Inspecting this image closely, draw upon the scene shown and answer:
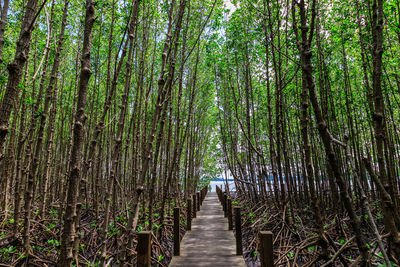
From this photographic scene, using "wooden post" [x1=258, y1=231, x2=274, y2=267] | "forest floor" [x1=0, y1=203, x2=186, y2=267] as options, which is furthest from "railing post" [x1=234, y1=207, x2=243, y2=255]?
"wooden post" [x1=258, y1=231, x2=274, y2=267]

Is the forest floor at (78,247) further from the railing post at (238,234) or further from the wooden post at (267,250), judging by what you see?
the wooden post at (267,250)

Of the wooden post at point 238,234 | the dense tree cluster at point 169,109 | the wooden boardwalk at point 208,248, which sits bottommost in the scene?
the wooden boardwalk at point 208,248

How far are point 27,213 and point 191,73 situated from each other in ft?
20.6

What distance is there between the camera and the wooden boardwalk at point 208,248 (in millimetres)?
3666

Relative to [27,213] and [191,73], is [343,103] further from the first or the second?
[27,213]

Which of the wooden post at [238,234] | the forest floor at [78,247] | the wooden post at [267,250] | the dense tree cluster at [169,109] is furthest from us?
the wooden post at [238,234]

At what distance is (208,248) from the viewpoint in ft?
14.2

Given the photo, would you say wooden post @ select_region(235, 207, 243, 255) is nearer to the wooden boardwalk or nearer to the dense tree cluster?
the wooden boardwalk

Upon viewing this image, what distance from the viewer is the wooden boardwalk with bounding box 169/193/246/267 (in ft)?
12.0

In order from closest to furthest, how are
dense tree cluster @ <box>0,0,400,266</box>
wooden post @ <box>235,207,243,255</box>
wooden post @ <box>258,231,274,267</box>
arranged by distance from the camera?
dense tree cluster @ <box>0,0,400,266</box> → wooden post @ <box>258,231,274,267</box> → wooden post @ <box>235,207,243,255</box>

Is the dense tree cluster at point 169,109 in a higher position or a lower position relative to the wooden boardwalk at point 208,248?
higher

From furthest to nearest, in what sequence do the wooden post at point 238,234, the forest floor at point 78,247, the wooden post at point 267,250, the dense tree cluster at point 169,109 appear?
the wooden post at point 238,234, the forest floor at point 78,247, the wooden post at point 267,250, the dense tree cluster at point 169,109

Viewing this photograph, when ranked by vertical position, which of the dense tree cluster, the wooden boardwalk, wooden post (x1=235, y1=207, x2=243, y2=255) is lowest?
the wooden boardwalk

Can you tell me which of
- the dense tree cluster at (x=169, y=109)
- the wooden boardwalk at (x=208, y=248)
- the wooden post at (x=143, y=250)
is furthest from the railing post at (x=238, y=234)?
the wooden post at (x=143, y=250)
